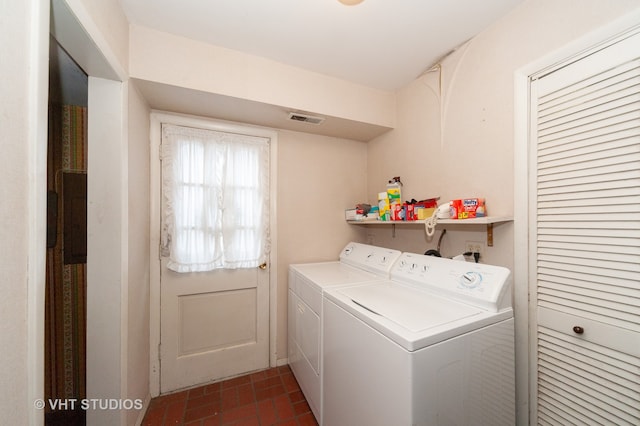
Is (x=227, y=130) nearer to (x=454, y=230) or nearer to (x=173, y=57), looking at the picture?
(x=173, y=57)

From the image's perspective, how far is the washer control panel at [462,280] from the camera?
1.13m

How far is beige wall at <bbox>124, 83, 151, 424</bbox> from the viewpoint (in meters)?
1.40

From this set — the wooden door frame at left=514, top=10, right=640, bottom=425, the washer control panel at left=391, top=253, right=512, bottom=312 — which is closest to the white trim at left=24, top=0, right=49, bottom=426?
the washer control panel at left=391, top=253, right=512, bottom=312

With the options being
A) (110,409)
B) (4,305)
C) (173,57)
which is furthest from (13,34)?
(110,409)

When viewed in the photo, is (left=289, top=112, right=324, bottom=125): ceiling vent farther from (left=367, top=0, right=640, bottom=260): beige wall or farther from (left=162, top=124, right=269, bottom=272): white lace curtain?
(left=367, top=0, right=640, bottom=260): beige wall

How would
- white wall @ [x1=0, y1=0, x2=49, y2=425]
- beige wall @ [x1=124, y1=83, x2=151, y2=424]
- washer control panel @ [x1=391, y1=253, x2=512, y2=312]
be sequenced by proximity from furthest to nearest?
1. beige wall @ [x1=124, y1=83, x2=151, y2=424]
2. washer control panel @ [x1=391, y1=253, x2=512, y2=312]
3. white wall @ [x1=0, y1=0, x2=49, y2=425]

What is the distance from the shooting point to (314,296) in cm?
163

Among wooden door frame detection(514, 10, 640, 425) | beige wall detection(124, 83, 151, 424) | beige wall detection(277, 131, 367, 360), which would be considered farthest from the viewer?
beige wall detection(277, 131, 367, 360)

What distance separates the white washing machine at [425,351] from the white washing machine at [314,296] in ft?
0.44

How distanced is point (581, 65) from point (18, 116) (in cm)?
209

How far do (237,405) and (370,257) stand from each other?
1.48 metres

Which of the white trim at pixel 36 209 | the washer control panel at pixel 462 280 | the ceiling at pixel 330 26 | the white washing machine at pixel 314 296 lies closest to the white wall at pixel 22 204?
the white trim at pixel 36 209

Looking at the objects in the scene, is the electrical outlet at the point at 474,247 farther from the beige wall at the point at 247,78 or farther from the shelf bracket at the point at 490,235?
the beige wall at the point at 247,78

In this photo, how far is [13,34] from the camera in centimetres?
61
